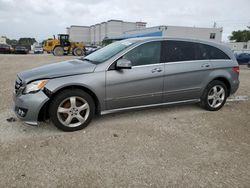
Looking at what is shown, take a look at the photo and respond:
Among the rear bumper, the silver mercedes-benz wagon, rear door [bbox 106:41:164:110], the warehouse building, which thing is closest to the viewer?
the rear bumper

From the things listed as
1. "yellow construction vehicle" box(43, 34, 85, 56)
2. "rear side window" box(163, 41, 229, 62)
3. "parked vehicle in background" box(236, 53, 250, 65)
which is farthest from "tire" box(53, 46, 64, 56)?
"rear side window" box(163, 41, 229, 62)

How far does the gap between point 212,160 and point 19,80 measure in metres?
3.29

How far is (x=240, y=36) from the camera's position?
222ft

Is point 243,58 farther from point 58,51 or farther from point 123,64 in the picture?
point 58,51

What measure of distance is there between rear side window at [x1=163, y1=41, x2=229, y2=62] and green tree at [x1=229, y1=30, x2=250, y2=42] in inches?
2691

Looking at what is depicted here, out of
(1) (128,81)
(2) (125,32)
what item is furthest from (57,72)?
(2) (125,32)

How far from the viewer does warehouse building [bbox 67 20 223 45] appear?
109 feet

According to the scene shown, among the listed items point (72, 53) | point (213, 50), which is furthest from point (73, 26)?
point (213, 50)

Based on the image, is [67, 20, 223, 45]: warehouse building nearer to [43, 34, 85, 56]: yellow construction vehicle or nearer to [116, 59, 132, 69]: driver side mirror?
[43, 34, 85, 56]: yellow construction vehicle

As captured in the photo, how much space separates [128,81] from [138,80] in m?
0.20

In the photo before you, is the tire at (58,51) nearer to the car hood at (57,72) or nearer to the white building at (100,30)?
the car hood at (57,72)

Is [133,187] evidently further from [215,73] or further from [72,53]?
[72,53]

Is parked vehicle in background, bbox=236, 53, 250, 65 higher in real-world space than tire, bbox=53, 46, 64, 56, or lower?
lower

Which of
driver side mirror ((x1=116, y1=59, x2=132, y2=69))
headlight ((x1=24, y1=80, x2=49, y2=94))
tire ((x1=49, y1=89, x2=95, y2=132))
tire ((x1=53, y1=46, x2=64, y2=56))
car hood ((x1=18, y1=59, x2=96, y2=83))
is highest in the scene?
tire ((x1=53, y1=46, x2=64, y2=56))
